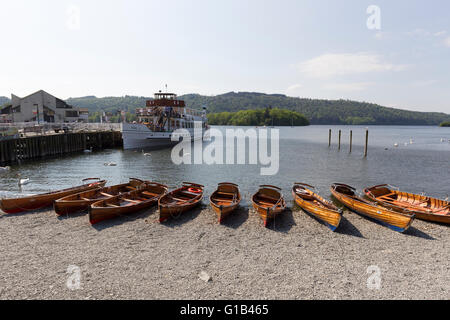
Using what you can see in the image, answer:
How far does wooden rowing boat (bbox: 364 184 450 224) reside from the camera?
1426 cm

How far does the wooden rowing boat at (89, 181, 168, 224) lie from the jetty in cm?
2425

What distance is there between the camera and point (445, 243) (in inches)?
471

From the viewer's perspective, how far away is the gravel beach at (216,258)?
321 inches

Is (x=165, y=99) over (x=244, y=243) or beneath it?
over

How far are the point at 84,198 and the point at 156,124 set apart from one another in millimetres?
39236

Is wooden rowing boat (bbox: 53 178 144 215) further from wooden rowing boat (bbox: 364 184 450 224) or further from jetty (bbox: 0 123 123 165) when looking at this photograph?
jetty (bbox: 0 123 123 165)

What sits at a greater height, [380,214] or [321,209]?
[321,209]

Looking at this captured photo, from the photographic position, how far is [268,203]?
16656 mm

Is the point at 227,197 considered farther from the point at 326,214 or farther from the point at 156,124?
the point at 156,124

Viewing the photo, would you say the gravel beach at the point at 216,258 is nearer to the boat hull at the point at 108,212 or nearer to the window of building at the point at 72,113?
the boat hull at the point at 108,212

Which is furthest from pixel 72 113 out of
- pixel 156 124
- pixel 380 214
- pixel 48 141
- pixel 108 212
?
pixel 380 214
